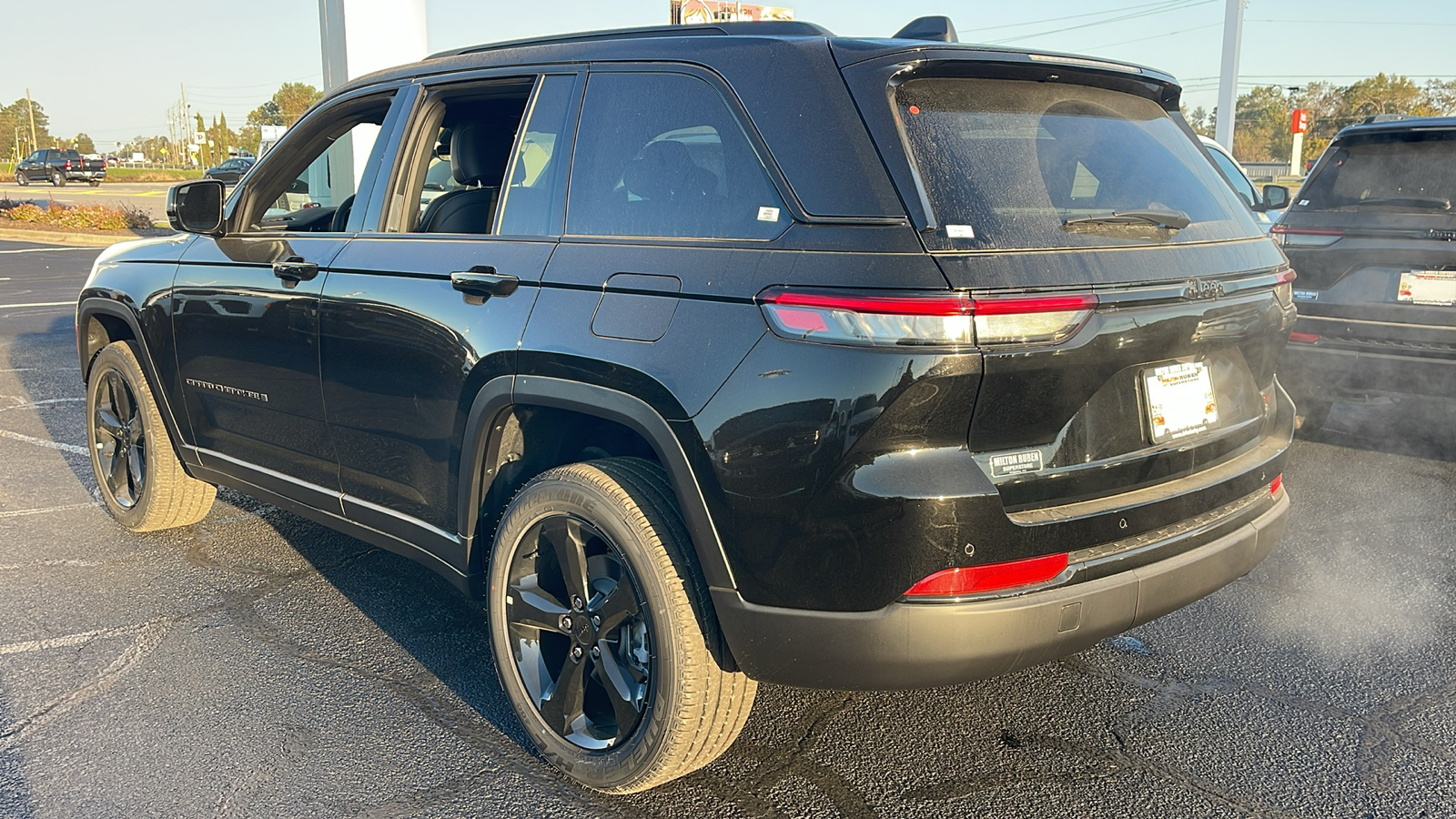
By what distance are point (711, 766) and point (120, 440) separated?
334 centimetres

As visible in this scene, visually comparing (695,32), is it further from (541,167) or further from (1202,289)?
(1202,289)

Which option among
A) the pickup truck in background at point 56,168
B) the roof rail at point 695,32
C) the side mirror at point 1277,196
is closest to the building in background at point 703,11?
the side mirror at point 1277,196

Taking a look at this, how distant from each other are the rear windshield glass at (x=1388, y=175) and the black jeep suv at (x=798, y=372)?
3.16 meters

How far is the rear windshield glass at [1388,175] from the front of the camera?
5.41 meters


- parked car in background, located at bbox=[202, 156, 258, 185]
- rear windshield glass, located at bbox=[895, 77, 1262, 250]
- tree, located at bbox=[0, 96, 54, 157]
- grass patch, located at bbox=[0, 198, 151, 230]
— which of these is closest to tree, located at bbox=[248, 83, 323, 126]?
tree, located at bbox=[0, 96, 54, 157]

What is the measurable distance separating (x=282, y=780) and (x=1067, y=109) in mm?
2541

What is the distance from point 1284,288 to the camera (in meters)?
2.90

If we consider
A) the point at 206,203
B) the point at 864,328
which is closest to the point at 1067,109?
the point at 864,328

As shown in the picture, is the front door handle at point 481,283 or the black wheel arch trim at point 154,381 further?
the black wheel arch trim at point 154,381

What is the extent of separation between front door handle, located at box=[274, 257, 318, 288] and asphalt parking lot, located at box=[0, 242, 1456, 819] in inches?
46.2

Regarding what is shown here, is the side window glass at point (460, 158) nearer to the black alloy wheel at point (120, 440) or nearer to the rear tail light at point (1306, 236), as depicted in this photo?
the black alloy wheel at point (120, 440)

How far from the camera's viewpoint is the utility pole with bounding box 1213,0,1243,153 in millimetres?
20625

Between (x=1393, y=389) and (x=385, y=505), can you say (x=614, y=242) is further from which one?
(x=1393, y=389)

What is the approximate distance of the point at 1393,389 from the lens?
18.0ft
